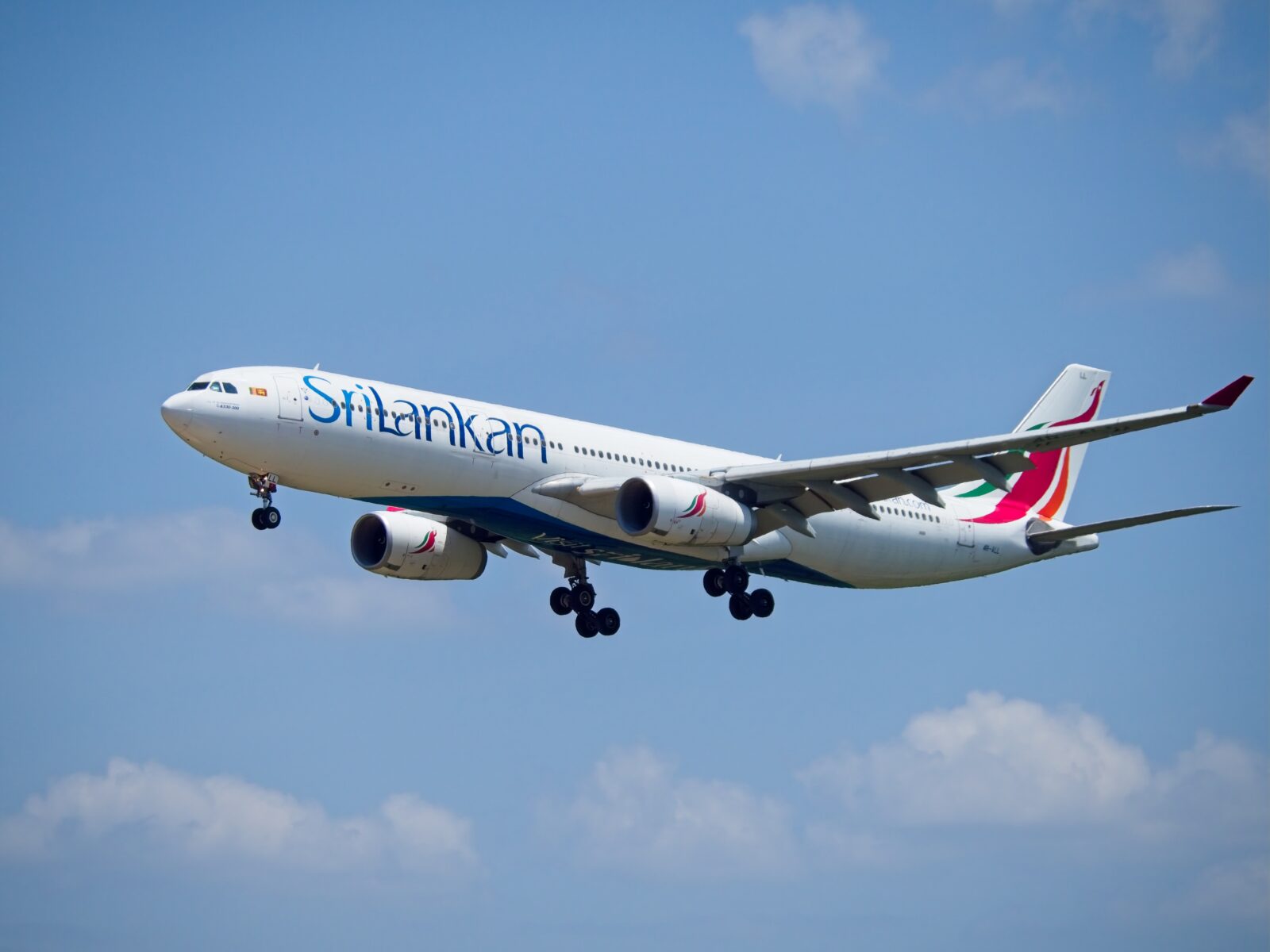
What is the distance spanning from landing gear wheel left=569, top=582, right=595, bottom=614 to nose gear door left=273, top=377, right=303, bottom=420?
1175 cm

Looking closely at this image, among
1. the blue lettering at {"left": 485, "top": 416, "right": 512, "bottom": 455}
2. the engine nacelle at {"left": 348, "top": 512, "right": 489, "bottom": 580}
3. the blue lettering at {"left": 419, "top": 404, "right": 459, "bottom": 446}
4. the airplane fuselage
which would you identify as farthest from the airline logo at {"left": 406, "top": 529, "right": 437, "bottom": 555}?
the blue lettering at {"left": 419, "top": 404, "right": 459, "bottom": 446}

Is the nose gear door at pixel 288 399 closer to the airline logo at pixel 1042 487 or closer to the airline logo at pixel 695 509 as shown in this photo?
the airline logo at pixel 695 509

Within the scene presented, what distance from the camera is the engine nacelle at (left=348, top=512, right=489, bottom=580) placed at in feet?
155

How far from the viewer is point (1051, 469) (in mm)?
54562

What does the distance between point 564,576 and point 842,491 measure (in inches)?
355

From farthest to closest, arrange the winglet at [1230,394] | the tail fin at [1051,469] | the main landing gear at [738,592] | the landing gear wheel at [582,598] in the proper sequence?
1. the tail fin at [1051,469]
2. the landing gear wheel at [582,598]
3. the main landing gear at [738,592]
4. the winglet at [1230,394]

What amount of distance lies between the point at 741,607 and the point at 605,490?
5733 mm

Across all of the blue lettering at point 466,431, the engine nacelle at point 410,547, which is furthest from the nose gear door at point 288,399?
the engine nacelle at point 410,547

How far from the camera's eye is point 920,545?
5072cm

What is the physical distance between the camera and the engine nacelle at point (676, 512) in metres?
42.8

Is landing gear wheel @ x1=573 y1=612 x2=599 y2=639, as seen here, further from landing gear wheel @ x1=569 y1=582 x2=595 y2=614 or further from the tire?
the tire

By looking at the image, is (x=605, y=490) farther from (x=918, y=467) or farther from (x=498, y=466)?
(x=918, y=467)

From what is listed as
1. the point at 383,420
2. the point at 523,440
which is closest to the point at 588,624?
the point at 523,440

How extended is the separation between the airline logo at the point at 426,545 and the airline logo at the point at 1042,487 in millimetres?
15720
